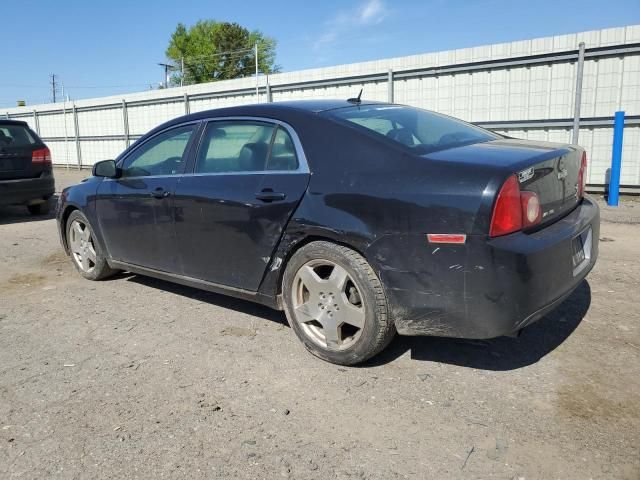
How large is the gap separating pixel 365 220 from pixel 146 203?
6.99 ft

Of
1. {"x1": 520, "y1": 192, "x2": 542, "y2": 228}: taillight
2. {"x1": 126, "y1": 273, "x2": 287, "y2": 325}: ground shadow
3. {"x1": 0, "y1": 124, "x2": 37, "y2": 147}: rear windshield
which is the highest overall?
{"x1": 0, "y1": 124, "x2": 37, "y2": 147}: rear windshield

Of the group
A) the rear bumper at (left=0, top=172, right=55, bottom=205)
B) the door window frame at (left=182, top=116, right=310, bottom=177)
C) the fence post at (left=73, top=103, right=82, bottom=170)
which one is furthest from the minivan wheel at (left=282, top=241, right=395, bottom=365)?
the fence post at (left=73, top=103, right=82, bottom=170)

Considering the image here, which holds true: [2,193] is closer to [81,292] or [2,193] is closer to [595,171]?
[81,292]

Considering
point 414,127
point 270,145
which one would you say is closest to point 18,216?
point 270,145

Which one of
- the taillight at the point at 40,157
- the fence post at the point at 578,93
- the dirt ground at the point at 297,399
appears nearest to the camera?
the dirt ground at the point at 297,399

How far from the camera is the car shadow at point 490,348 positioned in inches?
131

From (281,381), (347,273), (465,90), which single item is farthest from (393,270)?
(465,90)

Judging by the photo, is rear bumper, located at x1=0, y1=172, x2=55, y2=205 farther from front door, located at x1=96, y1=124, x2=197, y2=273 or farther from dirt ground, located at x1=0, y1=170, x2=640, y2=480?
dirt ground, located at x1=0, y1=170, x2=640, y2=480

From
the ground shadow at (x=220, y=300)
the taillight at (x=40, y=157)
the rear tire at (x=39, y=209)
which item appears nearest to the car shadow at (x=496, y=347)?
the ground shadow at (x=220, y=300)

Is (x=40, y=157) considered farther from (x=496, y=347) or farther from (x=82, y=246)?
(x=496, y=347)

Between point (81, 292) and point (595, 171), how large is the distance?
8.46m

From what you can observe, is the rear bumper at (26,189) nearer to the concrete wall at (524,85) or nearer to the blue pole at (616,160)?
the concrete wall at (524,85)

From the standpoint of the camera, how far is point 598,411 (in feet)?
8.91

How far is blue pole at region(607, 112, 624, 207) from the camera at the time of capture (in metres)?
8.61
